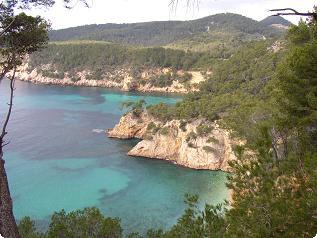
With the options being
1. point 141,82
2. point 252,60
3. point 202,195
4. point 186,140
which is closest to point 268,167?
point 202,195

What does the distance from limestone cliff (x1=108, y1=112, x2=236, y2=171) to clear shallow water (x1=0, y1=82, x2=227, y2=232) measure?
1.25m

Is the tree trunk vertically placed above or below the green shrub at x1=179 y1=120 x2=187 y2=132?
above

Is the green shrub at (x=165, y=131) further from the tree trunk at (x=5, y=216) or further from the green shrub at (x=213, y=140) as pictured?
the tree trunk at (x=5, y=216)

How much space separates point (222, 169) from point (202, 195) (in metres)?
Result: 6.96

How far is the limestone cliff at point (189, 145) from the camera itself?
132 feet

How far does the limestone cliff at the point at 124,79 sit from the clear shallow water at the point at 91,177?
3556 cm

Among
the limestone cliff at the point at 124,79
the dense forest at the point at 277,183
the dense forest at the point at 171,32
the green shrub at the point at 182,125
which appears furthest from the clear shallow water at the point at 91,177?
the dense forest at the point at 171,32

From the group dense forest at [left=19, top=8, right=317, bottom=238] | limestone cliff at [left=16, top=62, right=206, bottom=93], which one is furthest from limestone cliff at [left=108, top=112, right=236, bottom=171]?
limestone cliff at [left=16, top=62, right=206, bottom=93]

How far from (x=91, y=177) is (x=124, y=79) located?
67701mm

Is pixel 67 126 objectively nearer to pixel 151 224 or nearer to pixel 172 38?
pixel 151 224

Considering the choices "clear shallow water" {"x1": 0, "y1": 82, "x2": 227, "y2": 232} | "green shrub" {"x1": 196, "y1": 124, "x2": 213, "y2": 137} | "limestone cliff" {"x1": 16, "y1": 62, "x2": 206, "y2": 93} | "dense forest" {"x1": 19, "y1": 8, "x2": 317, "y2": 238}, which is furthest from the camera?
"limestone cliff" {"x1": 16, "y1": 62, "x2": 206, "y2": 93}

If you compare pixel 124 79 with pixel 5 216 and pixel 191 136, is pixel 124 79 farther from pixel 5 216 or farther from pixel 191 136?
pixel 5 216

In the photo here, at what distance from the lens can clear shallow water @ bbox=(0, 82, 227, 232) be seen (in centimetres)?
A: 3066

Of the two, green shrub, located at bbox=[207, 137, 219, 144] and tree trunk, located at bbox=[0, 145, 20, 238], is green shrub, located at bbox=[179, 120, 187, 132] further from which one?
tree trunk, located at bbox=[0, 145, 20, 238]
